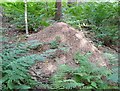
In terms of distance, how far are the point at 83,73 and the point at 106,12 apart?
3.97 meters

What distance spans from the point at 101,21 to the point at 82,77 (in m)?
4.05

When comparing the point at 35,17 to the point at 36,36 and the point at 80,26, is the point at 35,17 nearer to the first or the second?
the point at 80,26

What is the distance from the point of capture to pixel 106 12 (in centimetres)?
760

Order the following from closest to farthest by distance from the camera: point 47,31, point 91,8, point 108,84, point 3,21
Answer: point 108,84, point 47,31, point 91,8, point 3,21

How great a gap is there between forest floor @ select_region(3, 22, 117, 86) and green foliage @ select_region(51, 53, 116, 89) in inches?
14.8

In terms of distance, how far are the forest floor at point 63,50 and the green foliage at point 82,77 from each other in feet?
1.23

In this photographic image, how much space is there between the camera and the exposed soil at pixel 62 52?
4.67 metres

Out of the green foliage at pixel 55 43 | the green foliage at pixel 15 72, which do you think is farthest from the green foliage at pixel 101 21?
the green foliage at pixel 15 72

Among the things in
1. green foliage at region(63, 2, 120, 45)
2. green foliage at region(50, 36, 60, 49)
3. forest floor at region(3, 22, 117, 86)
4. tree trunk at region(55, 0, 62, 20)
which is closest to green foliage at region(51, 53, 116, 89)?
forest floor at region(3, 22, 117, 86)

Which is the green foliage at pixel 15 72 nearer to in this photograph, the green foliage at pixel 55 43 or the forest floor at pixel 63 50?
the forest floor at pixel 63 50

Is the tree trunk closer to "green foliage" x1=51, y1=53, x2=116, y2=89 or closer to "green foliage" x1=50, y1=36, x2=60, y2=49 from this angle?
"green foliage" x1=50, y1=36, x2=60, y2=49

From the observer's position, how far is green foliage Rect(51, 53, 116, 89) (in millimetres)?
3860

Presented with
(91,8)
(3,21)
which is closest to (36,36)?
(91,8)

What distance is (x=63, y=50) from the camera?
5.18 meters
